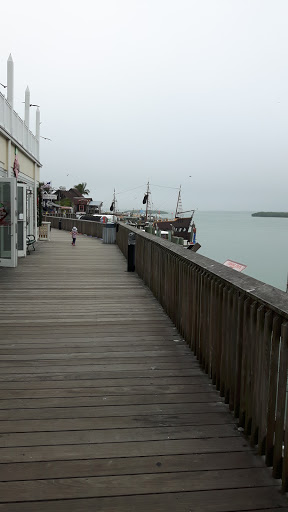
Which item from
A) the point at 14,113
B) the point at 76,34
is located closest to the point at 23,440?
the point at 14,113

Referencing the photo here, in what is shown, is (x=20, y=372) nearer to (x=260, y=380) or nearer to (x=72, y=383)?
(x=72, y=383)

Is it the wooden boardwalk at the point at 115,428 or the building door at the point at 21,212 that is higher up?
the building door at the point at 21,212

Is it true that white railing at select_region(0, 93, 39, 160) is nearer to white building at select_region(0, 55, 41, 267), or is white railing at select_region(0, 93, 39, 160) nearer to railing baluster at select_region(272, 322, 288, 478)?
white building at select_region(0, 55, 41, 267)

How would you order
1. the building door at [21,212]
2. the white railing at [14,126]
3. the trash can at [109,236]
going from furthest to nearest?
the trash can at [109,236]
the building door at [21,212]
the white railing at [14,126]

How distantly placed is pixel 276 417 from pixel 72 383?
191 cm

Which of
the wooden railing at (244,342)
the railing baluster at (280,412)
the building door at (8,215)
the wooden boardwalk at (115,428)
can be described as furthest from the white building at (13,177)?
the railing baluster at (280,412)

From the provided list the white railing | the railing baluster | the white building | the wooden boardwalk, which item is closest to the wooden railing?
the railing baluster

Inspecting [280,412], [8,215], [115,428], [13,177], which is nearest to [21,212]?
[13,177]

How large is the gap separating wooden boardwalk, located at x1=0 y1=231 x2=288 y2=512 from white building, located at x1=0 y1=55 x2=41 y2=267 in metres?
5.60

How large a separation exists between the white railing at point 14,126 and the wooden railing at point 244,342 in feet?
27.7

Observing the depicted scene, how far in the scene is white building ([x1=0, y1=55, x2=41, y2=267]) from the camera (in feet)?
36.4

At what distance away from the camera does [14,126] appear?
13.4 meters

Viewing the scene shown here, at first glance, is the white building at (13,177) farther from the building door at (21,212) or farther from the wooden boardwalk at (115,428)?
the wooden boardwalk at (115,428)

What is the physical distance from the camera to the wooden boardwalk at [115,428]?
2375 mm
